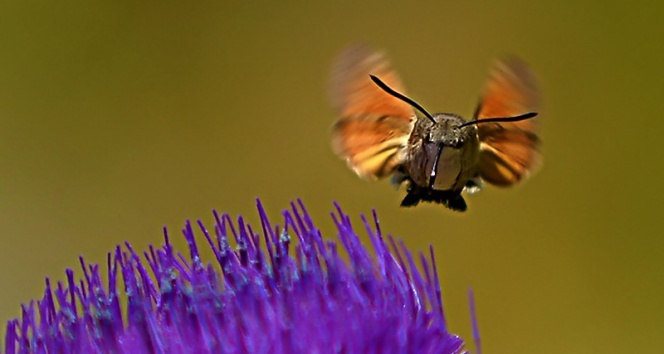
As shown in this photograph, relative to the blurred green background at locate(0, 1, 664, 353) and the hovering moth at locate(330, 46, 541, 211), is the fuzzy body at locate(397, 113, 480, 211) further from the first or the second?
the blurred green background at locate(0, 1, 664, 353)

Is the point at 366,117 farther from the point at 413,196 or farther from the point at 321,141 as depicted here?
the point at 321,141

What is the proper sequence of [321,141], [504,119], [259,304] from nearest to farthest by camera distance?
[259,304] < [504,119] < [321,141]

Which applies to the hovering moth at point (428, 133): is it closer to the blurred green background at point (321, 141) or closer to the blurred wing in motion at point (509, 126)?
the blurred wing in motion at point (509, 126)

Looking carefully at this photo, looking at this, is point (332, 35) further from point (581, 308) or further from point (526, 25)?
point (581, 308)

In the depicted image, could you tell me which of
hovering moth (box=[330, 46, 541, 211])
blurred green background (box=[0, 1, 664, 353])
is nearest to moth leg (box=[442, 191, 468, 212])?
hovering moth (box=[330, 46, 541, 211])

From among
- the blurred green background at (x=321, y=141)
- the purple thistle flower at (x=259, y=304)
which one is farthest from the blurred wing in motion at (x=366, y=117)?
the blurred green background at (x=321, y=141)

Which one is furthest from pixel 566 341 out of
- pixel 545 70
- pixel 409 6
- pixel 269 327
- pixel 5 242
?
pixel 269 327

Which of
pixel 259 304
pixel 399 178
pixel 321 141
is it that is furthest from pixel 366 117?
pixel 321 141
